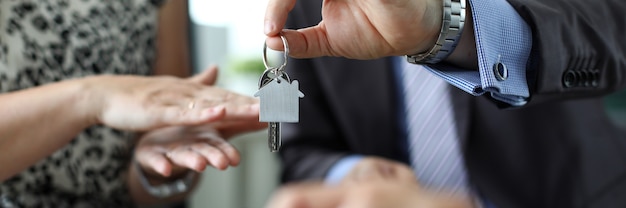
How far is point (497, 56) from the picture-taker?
673mm

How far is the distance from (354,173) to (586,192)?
475 millimetres

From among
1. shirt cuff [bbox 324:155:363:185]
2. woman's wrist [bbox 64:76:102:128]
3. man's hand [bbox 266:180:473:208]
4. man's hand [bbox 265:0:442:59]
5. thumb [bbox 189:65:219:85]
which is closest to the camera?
man's hand [bbox 266:180:473:208]

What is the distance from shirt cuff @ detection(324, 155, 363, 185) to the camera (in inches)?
42.9

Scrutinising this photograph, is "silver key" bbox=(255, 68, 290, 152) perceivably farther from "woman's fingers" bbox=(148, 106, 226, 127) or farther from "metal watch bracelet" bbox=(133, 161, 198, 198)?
"metal watch bracelet" bbox=(133, 161, 198, 198)

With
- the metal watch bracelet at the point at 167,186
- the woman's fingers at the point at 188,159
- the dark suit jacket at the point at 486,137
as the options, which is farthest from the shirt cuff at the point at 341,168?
the woman's fingers at the point at 188,159

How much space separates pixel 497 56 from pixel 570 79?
131mm

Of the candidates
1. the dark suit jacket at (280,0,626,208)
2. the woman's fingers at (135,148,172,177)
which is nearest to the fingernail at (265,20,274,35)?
the woman's fingers at (135,148,172,177)

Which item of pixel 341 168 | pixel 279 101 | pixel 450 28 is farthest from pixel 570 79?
pixel 341 168

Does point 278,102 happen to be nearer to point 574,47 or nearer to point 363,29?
point 363,29

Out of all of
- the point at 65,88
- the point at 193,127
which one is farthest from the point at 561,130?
the point at 65,88

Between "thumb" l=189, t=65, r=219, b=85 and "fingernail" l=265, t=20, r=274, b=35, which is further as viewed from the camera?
"thumb" l=189, t=65, r=219, b=85

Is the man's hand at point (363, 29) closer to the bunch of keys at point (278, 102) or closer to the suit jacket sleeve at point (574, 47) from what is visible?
the bunch of keys at point (278, 102)

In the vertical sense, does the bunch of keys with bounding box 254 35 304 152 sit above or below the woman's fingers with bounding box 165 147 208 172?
above

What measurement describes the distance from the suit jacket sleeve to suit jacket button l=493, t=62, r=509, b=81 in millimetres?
56
